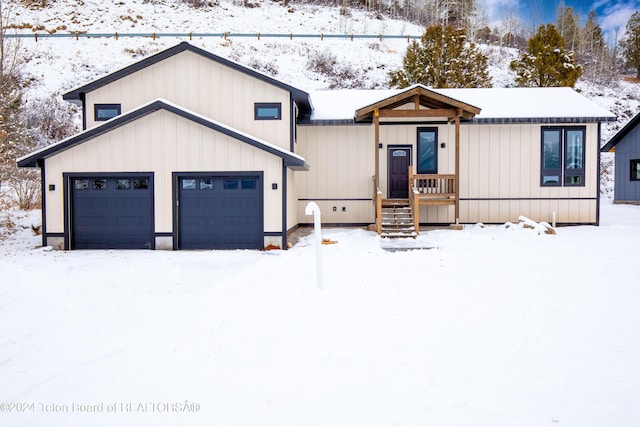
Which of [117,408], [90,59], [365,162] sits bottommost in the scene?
[117,408]

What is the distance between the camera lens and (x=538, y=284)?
269 inches

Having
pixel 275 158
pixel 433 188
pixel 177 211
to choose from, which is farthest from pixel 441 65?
pixel 177 211

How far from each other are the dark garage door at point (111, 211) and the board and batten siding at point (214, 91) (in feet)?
9.26

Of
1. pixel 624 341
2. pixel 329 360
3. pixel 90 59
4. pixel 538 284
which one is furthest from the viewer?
pixel 90 59

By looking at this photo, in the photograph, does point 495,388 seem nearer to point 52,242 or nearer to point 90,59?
point 52,242

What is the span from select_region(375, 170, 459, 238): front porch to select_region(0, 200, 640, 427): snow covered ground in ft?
12.1

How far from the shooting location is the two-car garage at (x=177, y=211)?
11359 millimetres

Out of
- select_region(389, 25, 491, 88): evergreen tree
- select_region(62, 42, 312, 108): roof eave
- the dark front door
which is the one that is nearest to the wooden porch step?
the dark front door

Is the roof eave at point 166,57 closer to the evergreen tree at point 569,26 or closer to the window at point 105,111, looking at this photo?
the window at point 105,111

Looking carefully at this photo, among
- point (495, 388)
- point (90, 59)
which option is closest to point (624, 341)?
point (495, 388)

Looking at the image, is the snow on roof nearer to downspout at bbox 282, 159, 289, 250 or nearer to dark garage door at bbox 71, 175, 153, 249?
downspout at bbox 282, 159, 289, 250

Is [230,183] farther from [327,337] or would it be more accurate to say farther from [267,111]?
[327,337]

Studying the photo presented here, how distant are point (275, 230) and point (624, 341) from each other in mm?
8226

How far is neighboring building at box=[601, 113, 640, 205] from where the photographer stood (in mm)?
21547
